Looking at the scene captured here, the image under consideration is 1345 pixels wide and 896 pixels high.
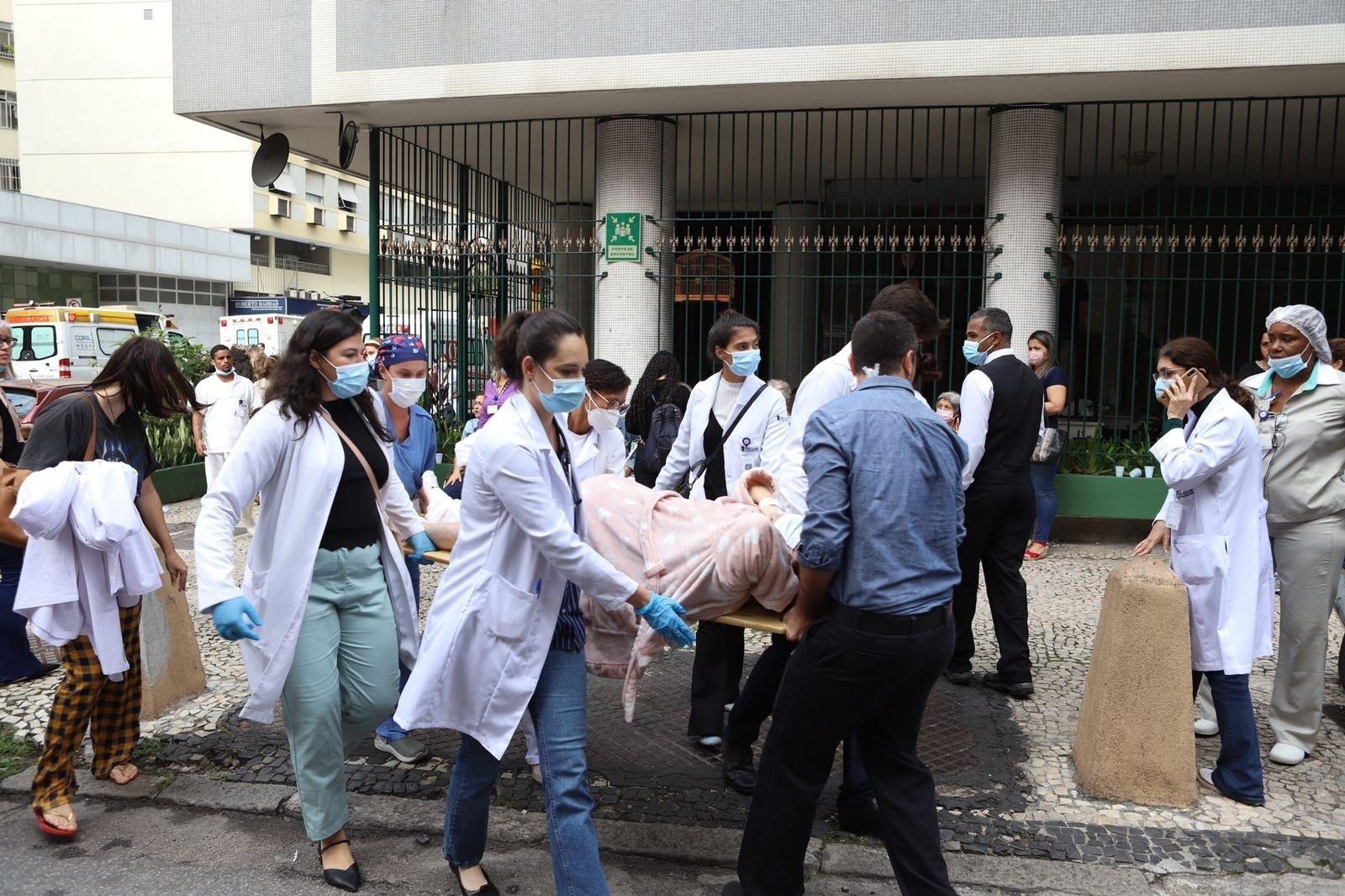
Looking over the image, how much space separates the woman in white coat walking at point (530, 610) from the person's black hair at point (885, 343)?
0.86m

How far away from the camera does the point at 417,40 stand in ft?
33.6

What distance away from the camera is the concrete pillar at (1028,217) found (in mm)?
9898

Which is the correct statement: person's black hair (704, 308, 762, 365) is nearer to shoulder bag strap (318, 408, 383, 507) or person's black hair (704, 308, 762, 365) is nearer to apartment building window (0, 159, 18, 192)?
shoulder bag strap (318, 408, 383, 507)

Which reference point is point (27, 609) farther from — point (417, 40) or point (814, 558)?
point (417, 40)

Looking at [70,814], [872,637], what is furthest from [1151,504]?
[70,814]

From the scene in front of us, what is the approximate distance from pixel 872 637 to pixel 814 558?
28 cm

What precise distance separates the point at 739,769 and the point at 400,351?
238cm

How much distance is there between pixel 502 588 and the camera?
3.22 m

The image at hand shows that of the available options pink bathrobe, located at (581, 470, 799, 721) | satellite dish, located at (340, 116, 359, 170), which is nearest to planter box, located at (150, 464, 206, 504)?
satellite dish, located at (340, 116, 359, 170)

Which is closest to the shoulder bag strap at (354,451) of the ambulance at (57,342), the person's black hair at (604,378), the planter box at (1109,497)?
the person's black hair at (604,378)

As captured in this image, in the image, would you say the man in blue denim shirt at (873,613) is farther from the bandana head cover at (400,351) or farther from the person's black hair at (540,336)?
A: the bandana head cover at (400,351)

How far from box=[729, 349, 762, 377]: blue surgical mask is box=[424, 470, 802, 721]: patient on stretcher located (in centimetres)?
119

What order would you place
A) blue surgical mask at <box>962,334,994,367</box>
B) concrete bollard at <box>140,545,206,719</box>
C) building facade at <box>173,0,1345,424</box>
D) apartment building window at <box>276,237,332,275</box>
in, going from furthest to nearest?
apartment building window at <box>276,237,332,275</box> → building facade at <box>173,0,1345,424</box> → blue surgical mask at <box>962,334,994,367</box> → concrete bollard at <box>140,545,206,719</box>

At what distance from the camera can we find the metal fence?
10.0 metres
